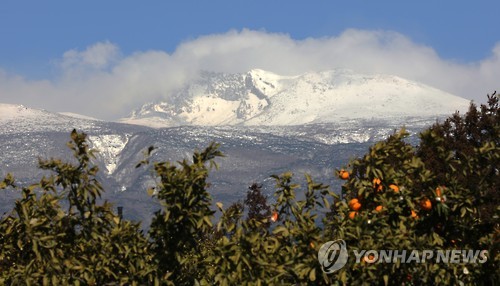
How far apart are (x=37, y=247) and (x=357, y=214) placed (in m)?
5.42

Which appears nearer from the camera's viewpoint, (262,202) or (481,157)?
(481,157)

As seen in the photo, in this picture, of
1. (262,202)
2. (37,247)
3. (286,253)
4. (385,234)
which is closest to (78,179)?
(37,247)

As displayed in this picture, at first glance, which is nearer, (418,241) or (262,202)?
(418,241)

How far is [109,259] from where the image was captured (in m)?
17.8

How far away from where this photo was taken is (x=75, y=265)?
58.2 ft

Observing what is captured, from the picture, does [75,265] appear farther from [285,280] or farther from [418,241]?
[418,241]

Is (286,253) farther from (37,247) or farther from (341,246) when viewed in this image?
(37,247)

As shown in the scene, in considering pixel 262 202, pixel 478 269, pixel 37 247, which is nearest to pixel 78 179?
pixel 37 247

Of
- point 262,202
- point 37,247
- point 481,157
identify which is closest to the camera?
point 37,247

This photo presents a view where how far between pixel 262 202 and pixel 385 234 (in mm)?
104855

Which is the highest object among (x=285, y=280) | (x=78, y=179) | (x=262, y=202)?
(x=78, y=179)

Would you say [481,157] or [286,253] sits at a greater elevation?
[481,157]

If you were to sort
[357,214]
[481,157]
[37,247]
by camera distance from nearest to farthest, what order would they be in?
[37,247] < [357,214] < [481,157]

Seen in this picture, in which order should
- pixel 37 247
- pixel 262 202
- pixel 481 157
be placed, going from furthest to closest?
pixel 262 202 < pixel 481 157 < pixel 37 247
